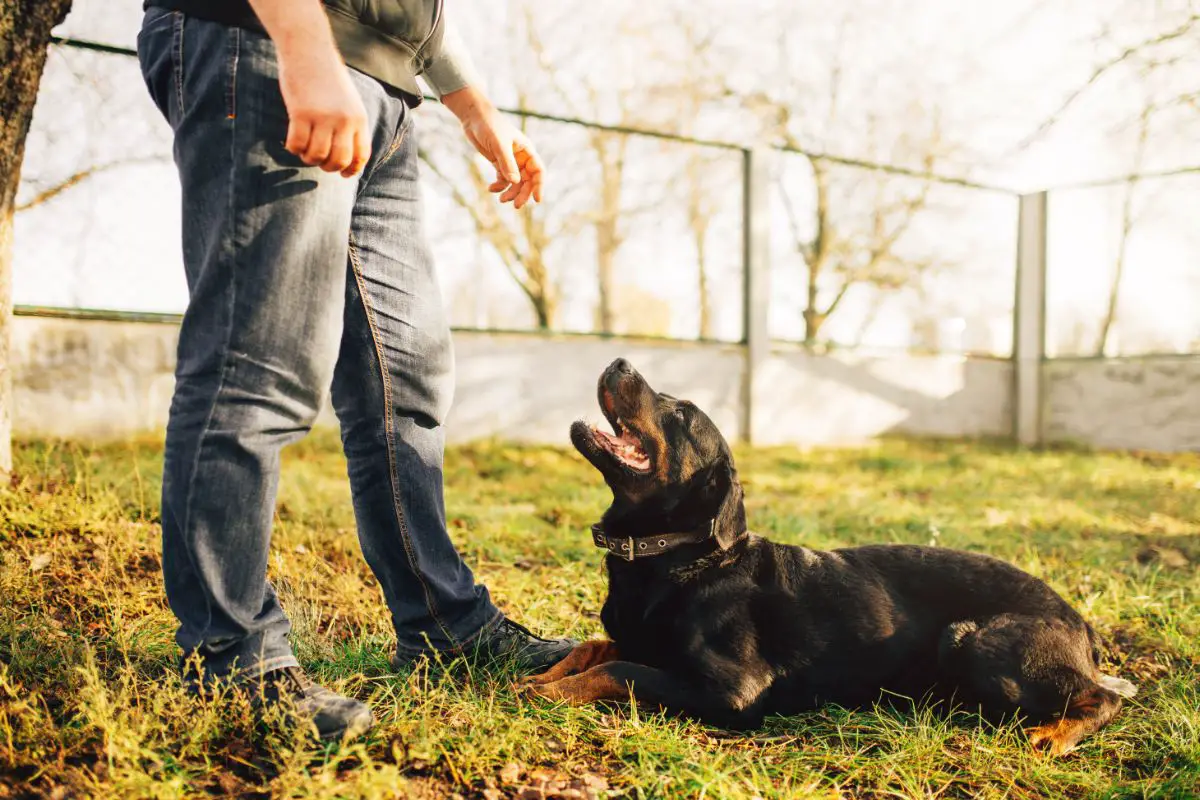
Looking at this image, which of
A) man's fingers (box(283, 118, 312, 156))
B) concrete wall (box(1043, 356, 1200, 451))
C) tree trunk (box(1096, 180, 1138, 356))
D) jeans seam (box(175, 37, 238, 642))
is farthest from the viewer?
tree trunk (box(1096, 180, 1138, 356))

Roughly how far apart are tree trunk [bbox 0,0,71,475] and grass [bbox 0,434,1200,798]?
26.9 inches

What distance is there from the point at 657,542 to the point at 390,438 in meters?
0.82

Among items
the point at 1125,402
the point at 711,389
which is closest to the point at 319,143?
Answer: the point at 711,389

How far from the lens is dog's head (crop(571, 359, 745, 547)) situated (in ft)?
8.21

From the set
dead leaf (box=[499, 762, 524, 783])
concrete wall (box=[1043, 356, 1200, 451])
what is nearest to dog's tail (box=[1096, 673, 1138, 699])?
dead leaf (box=[499, 762, 524, 783])

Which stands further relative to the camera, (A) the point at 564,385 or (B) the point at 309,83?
(A) the point at 564,385

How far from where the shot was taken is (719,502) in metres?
2.52

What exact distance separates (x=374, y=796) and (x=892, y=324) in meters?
8.89

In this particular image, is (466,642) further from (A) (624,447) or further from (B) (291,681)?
(A) (624,447)

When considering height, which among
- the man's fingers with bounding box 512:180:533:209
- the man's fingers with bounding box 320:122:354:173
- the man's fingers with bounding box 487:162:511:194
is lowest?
the man's fingers with bounding box 320:122:354:173

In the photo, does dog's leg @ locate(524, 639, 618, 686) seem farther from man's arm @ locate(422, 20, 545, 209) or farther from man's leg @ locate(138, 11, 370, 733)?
man's arm @ locate(422, 20, 545, 209)

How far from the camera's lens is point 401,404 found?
85.4 inches

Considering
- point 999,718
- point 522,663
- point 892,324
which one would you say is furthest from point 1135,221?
point 522,663

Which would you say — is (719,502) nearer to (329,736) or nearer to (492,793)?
(492,793)
